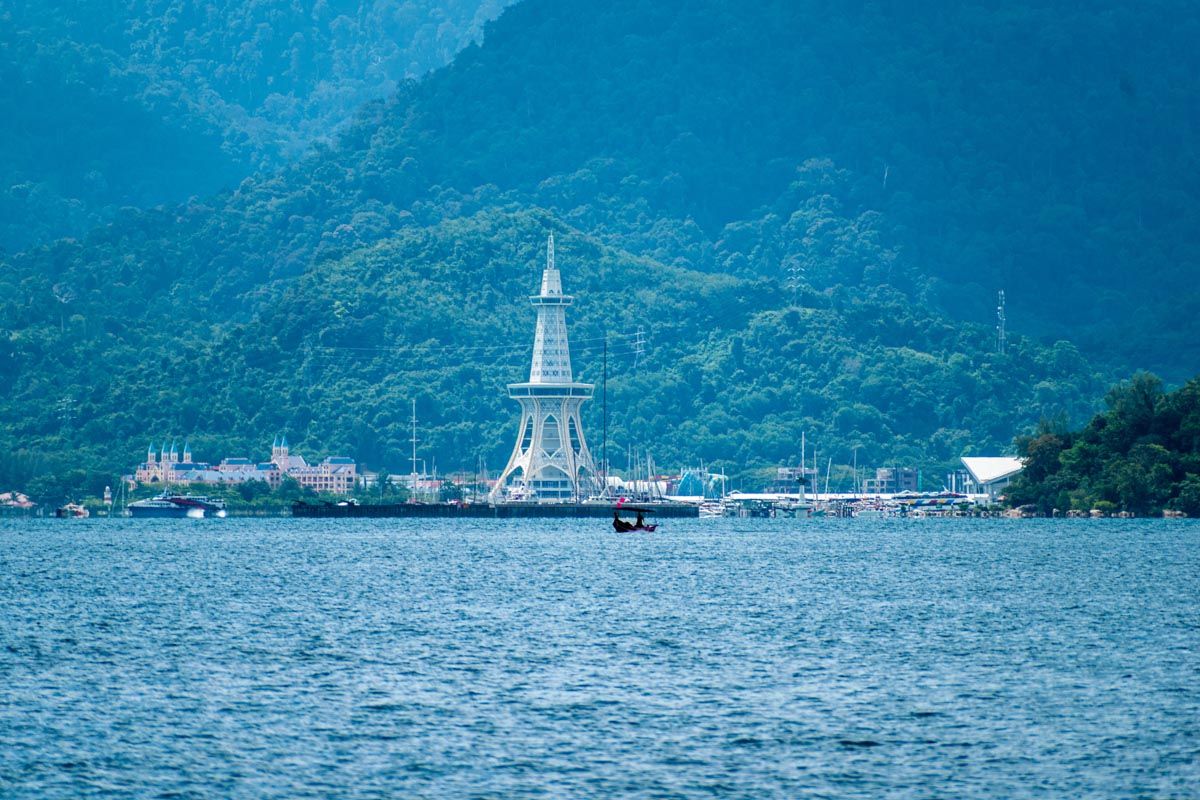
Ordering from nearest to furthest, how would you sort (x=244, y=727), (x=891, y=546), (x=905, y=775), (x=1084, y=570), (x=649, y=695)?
(x=905, y=775) → (x=244, y=727) → (x=649, y=695) → (x=1084, y=570) → (x=891, y=546)

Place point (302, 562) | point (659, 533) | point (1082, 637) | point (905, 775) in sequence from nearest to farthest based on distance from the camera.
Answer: point (905, 775)
point (1082, 637)
point (302, 562)
point (659, 533)

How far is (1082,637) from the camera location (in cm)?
8269

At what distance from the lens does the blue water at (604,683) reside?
54.6 m

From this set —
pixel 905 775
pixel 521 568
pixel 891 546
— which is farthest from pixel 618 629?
pixel 891 546

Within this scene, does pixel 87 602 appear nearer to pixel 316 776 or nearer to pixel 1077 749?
pixel 316 776

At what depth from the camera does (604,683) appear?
69.2 m

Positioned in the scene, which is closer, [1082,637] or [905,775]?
[905,775]

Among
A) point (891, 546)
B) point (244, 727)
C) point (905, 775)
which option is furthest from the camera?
point (891, 546)

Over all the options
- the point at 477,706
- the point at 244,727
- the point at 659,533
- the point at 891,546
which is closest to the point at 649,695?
the point at 477,706

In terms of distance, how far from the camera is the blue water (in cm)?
5462

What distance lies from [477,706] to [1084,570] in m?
65.7

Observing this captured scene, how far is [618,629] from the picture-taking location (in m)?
86.1

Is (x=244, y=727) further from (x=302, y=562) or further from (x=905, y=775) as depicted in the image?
(x=302, y=562)

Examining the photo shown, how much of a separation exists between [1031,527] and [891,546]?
35.2 m
